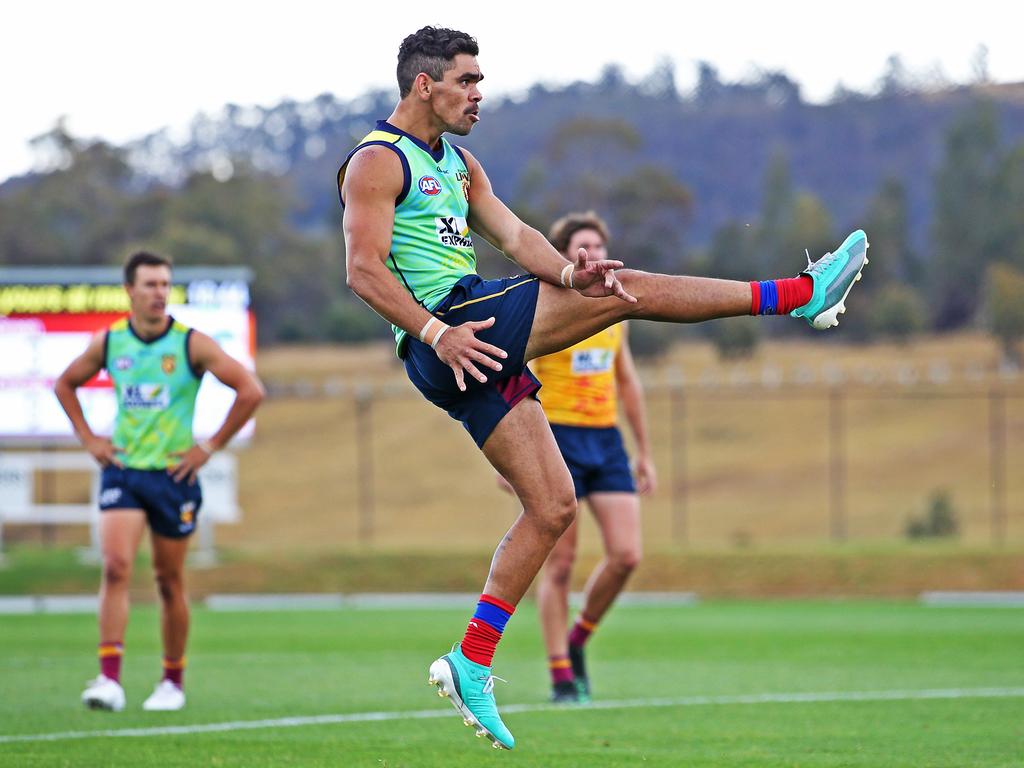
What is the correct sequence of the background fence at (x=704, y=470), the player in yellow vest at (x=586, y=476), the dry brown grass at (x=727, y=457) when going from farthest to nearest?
the dry brown grass at (x=727, y=457), the background fence at (x=704, y=470), the player in yellow vest at (x=586, y=476)

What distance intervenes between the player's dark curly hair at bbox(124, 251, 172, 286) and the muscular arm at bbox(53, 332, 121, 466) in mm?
399

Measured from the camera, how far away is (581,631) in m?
9.88

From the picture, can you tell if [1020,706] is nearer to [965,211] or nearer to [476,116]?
[476,116]

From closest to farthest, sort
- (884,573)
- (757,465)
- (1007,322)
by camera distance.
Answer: (884,573) → (757,465) → (1007,322)

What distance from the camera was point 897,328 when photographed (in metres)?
74.3

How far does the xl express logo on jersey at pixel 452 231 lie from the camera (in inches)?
252

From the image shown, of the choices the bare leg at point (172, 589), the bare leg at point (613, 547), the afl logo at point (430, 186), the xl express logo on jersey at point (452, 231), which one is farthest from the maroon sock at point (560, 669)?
the afl logo at point (430, 186)

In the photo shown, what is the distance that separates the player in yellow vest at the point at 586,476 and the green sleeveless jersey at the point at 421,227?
3.33 meters

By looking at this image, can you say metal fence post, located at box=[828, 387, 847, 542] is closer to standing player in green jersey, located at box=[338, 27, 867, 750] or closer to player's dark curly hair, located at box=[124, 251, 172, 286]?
player's dark curly hair, located at box=[124, 251, 172, 286]

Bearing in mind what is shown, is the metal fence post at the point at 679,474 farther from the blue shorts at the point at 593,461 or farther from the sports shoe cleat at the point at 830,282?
the sports shoe cleat at the point at 830,282

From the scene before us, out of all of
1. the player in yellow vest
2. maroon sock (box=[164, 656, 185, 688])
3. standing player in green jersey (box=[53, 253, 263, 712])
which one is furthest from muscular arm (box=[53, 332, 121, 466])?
the player in yellow vest

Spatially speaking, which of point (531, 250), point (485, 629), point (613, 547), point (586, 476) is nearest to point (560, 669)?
point (613, 547)

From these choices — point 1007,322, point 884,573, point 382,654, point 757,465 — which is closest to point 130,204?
point 757,465

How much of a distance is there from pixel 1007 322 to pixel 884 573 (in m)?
46.5
